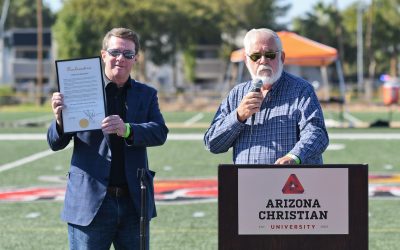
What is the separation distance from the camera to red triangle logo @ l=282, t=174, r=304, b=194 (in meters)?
3.87

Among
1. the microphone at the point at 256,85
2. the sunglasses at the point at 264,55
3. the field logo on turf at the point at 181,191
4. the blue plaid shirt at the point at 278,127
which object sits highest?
the sunglasses at the point at 264,55

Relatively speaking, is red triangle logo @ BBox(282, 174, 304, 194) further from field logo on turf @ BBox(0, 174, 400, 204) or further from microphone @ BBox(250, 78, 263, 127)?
field logo on turf @ BBox(0, 174, 400, 204)

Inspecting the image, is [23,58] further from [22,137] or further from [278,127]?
[278,127]

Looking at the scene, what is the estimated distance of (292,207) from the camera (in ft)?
12.7

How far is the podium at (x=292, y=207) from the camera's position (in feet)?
12.7

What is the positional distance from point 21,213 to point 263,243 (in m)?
6.16

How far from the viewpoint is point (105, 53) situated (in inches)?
171

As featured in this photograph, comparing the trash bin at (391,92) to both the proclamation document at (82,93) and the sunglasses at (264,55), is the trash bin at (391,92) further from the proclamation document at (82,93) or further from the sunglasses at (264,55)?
the proclamation document at (82,93)

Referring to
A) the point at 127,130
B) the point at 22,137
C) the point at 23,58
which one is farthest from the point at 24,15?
the point at 127,130

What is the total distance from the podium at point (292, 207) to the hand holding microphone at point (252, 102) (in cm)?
33

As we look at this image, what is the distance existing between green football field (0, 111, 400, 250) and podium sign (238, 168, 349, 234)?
3843 millimetres

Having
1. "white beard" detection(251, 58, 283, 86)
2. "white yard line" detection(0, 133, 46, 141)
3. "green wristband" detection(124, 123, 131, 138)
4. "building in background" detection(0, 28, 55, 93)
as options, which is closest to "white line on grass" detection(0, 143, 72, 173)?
"white yard line" detection(0, 133, 46, 141)

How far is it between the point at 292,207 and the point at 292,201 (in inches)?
1.0

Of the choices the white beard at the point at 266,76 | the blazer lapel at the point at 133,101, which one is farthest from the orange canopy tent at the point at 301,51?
the white beard at the point at 266,76
